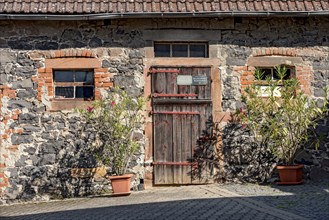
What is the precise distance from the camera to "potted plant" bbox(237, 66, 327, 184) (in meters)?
10.6

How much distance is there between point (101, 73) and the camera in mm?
10852

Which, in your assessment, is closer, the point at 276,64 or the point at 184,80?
the point at 184,80

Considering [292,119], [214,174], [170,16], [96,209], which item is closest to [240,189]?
[214,174]

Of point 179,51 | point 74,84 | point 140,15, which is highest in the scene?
point 140,15

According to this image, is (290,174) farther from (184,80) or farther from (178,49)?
(178,49)

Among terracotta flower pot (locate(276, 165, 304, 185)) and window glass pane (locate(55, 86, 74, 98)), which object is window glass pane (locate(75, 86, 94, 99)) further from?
terracotta flower pot (locate(276, 165, 304, 185))

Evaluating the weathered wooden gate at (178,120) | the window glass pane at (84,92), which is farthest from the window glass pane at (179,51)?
the window glass pane at (84,92)

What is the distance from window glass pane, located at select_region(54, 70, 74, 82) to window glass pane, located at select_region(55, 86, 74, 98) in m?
0.16

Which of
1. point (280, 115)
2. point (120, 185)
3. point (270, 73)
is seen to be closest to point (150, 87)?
point (120, 185)

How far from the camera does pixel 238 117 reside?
11016mm

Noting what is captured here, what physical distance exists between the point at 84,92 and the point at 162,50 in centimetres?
173

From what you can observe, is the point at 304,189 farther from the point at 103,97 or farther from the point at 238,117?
the point at 103,97

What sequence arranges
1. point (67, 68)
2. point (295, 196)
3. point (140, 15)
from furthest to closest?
1. point (67, 68)
2. point (140, 15)
3. point (295, 196)

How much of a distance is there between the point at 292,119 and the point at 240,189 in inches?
67.8
